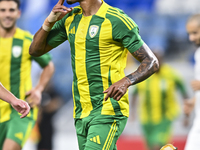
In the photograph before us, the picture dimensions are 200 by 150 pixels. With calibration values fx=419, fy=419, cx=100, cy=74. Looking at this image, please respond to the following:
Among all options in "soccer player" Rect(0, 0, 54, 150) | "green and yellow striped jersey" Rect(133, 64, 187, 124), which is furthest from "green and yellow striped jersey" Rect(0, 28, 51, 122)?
"green and yellow striped jersey" Rect(133, 64, 187, 124)

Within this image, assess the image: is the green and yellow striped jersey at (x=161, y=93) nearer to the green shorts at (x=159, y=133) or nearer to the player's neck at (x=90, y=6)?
the green shorts at (x=159, y=133)

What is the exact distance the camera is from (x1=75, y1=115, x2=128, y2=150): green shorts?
359 centimetres

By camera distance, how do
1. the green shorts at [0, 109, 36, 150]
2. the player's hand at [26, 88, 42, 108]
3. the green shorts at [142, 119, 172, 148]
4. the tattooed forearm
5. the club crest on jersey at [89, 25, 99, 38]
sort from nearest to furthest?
the tattooed forearm < the club crest on jersey at [89, 25, 99, 38] < the green shorts at [0, 109, 36, 150] < the player's hand at [26, 88, 42, 108] < the green shorts at [142, 119, 172, 148]

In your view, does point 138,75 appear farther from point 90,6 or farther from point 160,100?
point 160,100

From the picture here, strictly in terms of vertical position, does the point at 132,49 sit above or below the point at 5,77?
above

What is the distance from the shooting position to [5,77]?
5.07 metres

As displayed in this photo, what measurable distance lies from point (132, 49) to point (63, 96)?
6718 mm

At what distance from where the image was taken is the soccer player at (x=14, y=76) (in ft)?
16.3

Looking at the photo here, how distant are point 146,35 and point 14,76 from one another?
6.06 meters

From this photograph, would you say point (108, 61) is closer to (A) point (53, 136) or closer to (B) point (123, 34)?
(B) point (123, 34)

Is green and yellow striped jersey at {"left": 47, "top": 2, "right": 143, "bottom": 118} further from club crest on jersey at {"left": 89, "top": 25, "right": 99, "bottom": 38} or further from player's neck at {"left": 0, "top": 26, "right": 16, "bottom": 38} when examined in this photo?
player's neck at {"left": 0, "top": 26, "right": 16, "bottom": 38}

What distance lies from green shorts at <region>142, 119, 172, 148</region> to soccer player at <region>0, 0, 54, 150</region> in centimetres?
327

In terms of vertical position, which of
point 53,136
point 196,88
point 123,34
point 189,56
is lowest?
point 53,136

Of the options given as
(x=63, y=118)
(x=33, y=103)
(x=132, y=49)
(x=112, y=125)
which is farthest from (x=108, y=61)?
(x=63, y=118)
